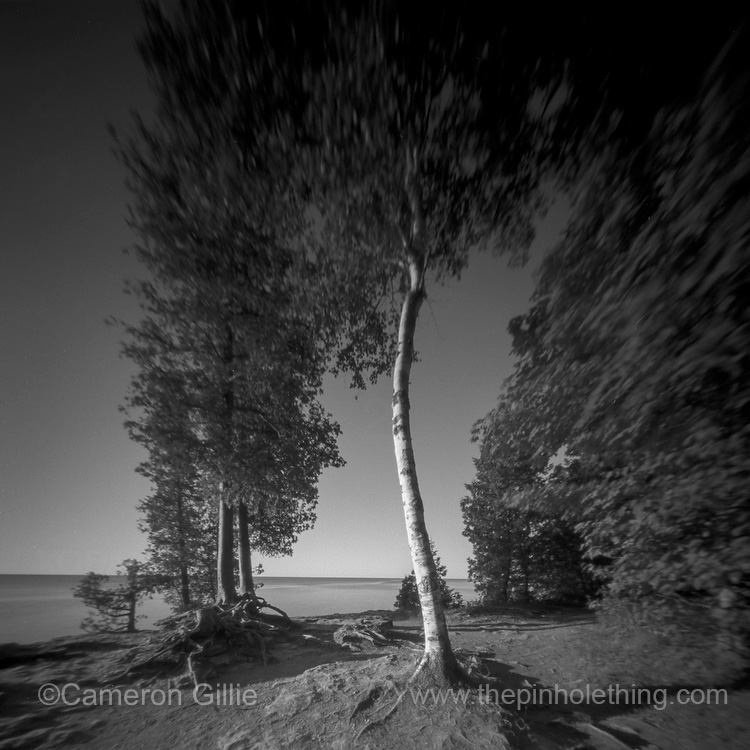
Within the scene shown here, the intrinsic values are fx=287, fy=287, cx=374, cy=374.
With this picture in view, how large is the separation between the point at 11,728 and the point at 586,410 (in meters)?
9.92

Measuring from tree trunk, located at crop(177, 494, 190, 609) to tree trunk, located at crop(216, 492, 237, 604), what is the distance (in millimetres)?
→ 7892

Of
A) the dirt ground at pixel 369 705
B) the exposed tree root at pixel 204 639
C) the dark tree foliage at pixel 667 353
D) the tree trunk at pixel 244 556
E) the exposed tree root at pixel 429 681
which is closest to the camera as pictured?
the dark tree foliage at pixel 667 353

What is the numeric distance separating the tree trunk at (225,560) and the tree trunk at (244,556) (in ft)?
5.43

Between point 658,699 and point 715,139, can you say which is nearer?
point 715,139

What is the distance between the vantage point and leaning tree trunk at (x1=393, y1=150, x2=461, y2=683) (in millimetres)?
5136

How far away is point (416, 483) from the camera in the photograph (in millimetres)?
6141

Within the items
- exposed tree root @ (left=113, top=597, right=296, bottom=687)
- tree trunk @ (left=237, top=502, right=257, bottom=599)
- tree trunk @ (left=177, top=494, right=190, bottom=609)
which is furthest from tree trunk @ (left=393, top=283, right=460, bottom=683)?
tree trunk @ (left=177, top=494, right=190, bottom=609)

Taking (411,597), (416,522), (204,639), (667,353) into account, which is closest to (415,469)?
(416,522)

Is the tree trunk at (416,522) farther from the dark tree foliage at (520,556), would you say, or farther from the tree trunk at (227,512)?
the dark tree foliage at (520,556)

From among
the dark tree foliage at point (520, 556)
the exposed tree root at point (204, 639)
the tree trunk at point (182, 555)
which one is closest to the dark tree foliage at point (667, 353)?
the exposed tree root at point (204, 639)

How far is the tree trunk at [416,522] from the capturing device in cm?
511

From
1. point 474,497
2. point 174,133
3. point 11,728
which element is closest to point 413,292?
point 174,133

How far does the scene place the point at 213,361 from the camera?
1107cm

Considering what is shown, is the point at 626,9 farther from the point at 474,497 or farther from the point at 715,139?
the point at 474,497
